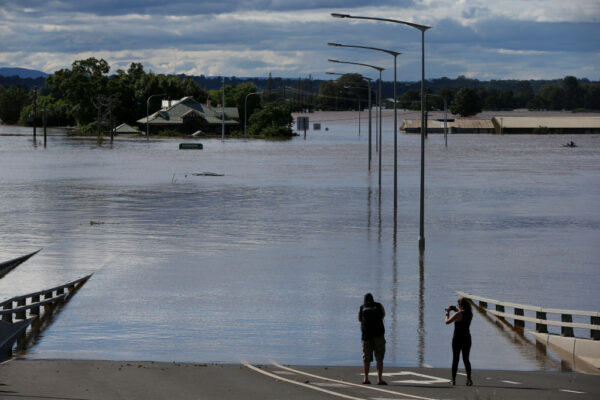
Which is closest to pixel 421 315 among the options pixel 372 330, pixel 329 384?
pixel 329 384

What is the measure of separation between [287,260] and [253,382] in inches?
847

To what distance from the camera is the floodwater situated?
26.3 m

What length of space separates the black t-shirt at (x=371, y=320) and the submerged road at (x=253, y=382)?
3.43ft

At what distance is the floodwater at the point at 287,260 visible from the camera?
26.3 m

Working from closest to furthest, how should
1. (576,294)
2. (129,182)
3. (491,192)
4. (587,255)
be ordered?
(576,294)
(587,255)
(491,192)
(129,182)

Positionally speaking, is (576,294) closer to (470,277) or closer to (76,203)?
(470,277)

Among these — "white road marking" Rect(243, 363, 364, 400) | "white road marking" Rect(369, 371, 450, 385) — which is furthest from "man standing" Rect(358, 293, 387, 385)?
"white road marking" Rect(243, 363, 364, 400)

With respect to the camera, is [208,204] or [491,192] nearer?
[208,204]

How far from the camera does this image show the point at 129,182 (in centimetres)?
9012

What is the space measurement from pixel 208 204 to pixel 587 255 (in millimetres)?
30679

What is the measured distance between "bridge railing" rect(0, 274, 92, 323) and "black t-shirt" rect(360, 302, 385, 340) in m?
10.0

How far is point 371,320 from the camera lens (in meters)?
20.0

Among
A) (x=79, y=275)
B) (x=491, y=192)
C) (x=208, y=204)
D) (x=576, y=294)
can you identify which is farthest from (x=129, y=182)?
(x=576, y=294)

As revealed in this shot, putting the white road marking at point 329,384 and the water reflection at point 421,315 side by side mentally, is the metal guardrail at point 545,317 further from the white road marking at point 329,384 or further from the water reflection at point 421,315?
the white road marking at point 329,384
